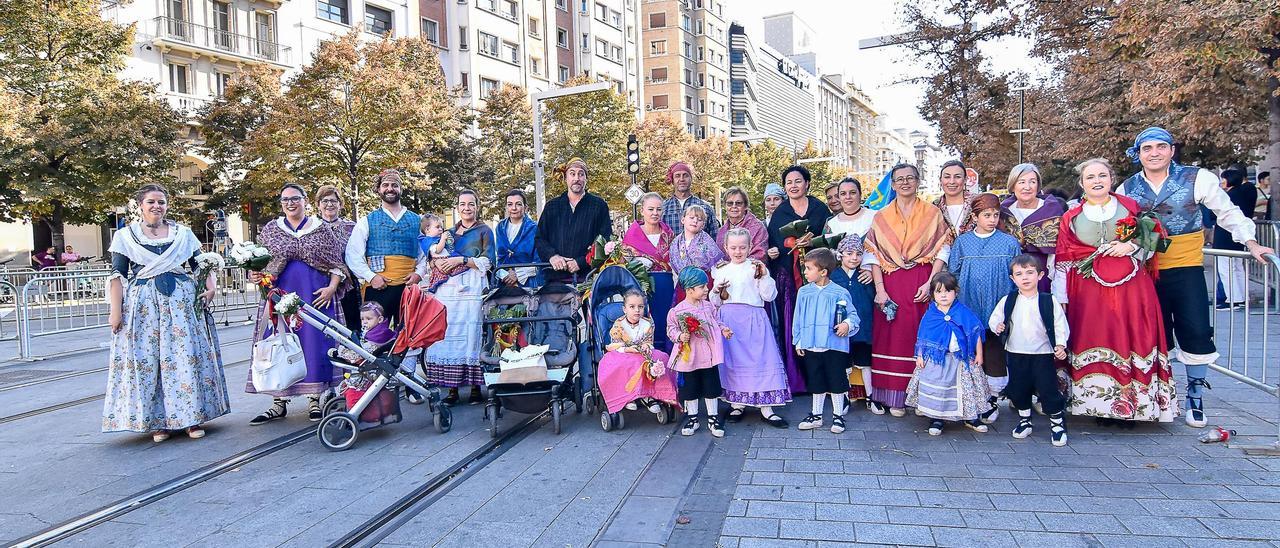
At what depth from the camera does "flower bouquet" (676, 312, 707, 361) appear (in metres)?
5.96

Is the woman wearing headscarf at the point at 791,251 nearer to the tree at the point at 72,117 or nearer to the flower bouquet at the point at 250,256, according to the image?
the flower bouquet at the point at 250,256

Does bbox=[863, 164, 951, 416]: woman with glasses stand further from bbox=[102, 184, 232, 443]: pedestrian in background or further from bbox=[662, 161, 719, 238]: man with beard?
bbox=[102, 184, 232, 443]: pedestrian in background

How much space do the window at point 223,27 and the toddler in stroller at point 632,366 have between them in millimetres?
31926

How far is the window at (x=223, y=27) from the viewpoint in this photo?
32.3 metres

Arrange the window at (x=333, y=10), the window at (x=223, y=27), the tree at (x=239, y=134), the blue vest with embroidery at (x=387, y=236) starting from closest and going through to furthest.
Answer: the blue vest with embroidery at (x=387, y=236) → the tree at (x=239, y=134) → the window at (x=223, y=27) → the window at (x=333, y=10)

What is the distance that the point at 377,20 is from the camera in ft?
127

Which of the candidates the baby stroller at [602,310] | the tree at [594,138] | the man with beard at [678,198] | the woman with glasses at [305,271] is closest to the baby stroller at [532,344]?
the baby stroller at [602,310]

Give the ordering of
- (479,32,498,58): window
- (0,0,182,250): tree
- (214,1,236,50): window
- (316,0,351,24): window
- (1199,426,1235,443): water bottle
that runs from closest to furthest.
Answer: (1199,426,1235,443): water bottle, (0,0,182,250): tree, (214,1,236,50): window, (316,0,351,24): window, (479,32,498,58): window

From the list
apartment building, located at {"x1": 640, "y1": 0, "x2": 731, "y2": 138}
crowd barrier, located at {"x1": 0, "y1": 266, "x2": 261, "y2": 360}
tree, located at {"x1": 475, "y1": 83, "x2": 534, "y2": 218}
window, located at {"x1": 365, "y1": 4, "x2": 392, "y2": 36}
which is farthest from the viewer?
apartment building, located at {"x1": 640, "y1": 0, "x2": 731, "y2": 138}

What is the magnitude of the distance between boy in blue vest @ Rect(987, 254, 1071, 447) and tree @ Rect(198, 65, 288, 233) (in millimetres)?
23348

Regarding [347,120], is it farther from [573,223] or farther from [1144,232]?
[1144,232]

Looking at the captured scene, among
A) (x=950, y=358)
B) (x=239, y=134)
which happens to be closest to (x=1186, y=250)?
(x=950, y=358)

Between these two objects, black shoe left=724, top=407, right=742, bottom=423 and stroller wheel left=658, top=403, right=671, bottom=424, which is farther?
black shoe left=724, top=407, right=742, bottom=423

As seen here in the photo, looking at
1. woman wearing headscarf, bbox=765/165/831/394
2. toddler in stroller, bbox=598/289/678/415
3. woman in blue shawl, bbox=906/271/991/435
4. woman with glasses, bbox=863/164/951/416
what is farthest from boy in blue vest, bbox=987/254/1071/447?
toddler in stroller, bbox=598/289/678/415
